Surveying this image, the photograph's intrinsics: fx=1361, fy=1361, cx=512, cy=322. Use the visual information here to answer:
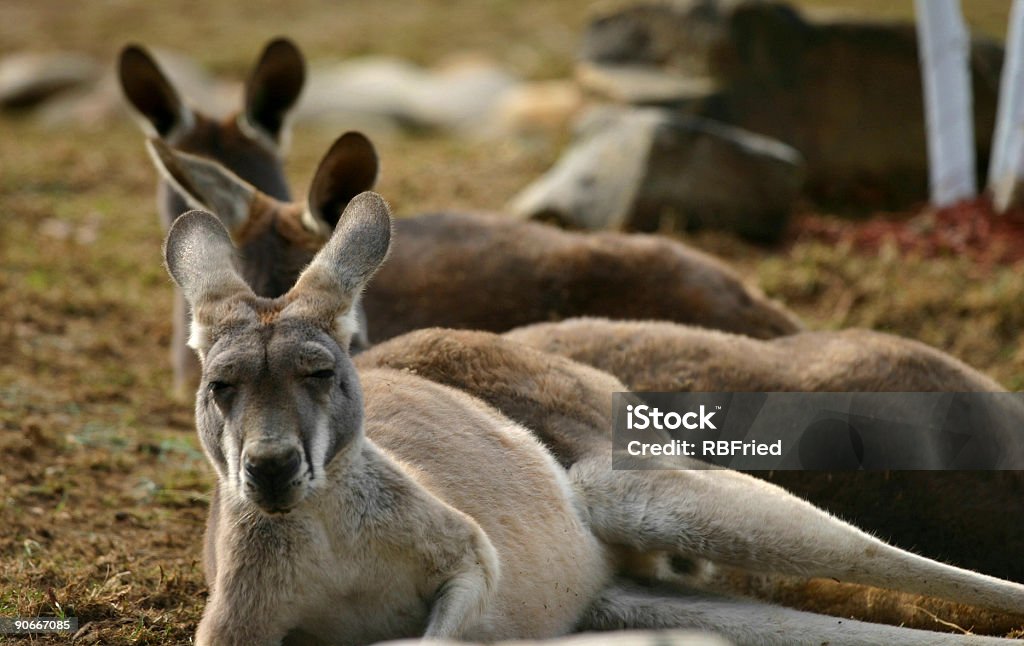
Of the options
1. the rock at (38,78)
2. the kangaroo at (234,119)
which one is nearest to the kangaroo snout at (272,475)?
the kangaroo at (234,119)

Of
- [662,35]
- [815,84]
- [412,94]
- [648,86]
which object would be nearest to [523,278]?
[648,86]

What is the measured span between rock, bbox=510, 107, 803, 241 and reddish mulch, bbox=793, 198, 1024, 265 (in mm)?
359

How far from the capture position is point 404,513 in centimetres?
358

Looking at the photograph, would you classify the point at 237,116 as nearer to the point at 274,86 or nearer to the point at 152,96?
the point at 274,86

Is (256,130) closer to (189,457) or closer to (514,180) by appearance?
(189,457)

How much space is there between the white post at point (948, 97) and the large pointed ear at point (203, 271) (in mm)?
6182

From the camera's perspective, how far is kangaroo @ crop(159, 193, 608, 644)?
3.40 meters

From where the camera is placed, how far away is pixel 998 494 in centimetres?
456

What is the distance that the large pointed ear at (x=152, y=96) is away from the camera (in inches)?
275

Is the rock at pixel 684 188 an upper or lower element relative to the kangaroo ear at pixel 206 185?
lower

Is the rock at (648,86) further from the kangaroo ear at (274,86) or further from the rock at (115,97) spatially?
the rock at (115,97)

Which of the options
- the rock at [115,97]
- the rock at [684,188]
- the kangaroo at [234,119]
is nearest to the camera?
the kangaroo at [234,119]

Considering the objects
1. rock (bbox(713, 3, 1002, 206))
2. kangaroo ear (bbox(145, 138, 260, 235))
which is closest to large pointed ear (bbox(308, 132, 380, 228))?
kangaroo ear (bbox(145, 138, 260, 235))

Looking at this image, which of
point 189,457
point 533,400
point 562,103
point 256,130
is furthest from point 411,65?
point 533,400
